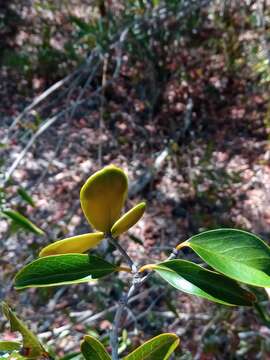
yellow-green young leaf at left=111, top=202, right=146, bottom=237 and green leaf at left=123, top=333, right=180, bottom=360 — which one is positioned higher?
yellow-green young leaf at left=111, top=202, right=146, bottom=237

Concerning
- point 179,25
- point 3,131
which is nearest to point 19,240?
point 3,131

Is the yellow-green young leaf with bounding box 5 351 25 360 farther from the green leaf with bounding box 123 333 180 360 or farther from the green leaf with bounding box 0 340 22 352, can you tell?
the green leaf with bounding box 123 333 180 360

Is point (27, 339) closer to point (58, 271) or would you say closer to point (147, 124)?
point (58, 271)

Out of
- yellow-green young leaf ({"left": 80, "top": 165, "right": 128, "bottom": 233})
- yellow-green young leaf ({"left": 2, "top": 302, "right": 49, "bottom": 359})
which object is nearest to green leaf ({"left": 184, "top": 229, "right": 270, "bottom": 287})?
yellow-green young leaf ({"left": 80, "top": 165, "right": 128, "bottom": 233})

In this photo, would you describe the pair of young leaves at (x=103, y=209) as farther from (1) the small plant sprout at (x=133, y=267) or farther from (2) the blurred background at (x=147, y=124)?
(2) the blurred background at (x=147, y=124)

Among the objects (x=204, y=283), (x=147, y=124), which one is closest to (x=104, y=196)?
(x=204, y=283)

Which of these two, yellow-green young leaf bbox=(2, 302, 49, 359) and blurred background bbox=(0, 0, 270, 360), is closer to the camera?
yellow-green young leaf bbox=(2, 302, 49, 359)
